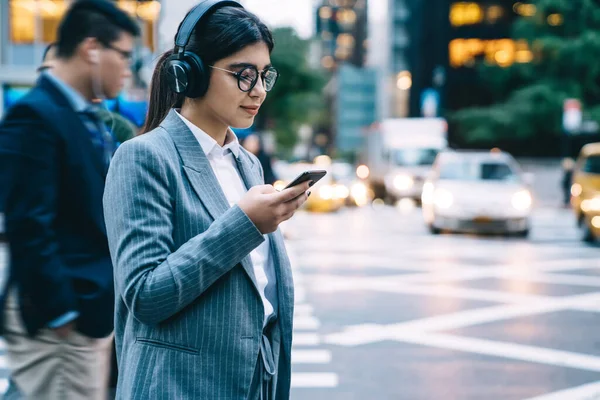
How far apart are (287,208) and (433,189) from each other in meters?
15.4

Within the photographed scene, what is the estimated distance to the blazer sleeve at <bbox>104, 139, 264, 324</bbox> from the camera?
6.16 feet

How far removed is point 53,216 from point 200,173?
0.80 meters

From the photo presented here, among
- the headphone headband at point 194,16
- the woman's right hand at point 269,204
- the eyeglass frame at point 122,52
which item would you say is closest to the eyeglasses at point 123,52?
the eyeglass frame at point 122,52

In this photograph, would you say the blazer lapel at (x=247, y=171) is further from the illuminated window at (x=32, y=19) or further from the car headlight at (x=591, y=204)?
the illuminated window at (x=32, y=19)

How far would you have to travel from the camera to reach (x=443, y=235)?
57.5 ft

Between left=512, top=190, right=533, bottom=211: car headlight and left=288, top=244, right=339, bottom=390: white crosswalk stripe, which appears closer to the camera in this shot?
left=288, top=244, right=339, bottom=390: white crosswalk stripe

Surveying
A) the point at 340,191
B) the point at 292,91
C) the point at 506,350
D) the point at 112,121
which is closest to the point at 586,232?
the point at 506,350

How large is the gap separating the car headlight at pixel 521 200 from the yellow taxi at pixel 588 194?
917 millimetres

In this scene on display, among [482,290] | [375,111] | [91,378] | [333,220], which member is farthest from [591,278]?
[375,111]

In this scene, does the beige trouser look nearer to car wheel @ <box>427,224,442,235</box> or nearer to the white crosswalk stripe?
the white crosswalk stripe

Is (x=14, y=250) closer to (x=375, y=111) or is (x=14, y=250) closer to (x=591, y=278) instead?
(x=591, y=278)

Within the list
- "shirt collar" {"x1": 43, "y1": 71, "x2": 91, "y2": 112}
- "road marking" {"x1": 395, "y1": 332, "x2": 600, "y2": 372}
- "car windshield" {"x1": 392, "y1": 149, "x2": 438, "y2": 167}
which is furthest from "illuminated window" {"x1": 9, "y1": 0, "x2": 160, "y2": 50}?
"shirt collar" {"x1": 43, "y1": 71, "x2": 91, "y2": 112}

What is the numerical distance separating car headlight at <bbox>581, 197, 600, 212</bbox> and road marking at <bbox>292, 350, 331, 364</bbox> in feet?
32.1

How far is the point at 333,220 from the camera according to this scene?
22.6m
